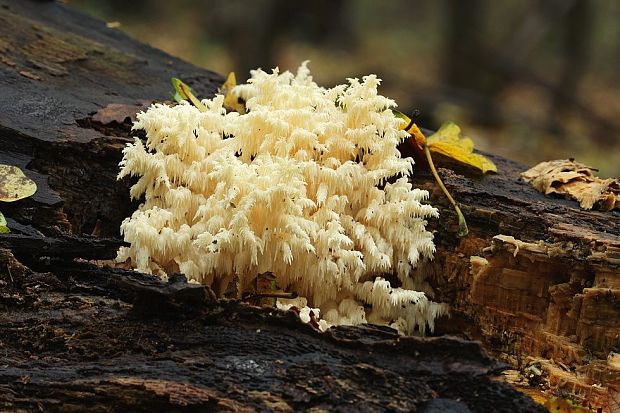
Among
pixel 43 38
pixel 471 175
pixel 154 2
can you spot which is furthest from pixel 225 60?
pixel 471 175

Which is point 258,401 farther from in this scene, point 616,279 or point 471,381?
point 616,279

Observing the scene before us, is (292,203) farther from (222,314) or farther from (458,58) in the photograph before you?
(458,58)

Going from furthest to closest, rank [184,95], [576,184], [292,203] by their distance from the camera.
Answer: [184,95], [576,184], [292,203]

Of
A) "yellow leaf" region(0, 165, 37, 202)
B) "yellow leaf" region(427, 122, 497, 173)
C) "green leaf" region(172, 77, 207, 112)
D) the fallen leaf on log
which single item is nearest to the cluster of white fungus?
"green leaf" region(172, 77, 207, 112)

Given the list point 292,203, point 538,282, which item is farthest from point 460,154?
point 292,203

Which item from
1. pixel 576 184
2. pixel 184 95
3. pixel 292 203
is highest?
pixel 184 95

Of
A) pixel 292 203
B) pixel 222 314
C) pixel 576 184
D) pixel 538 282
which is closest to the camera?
pixel 222 314

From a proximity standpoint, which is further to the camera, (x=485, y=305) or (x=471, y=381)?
(x=485, y=305)
